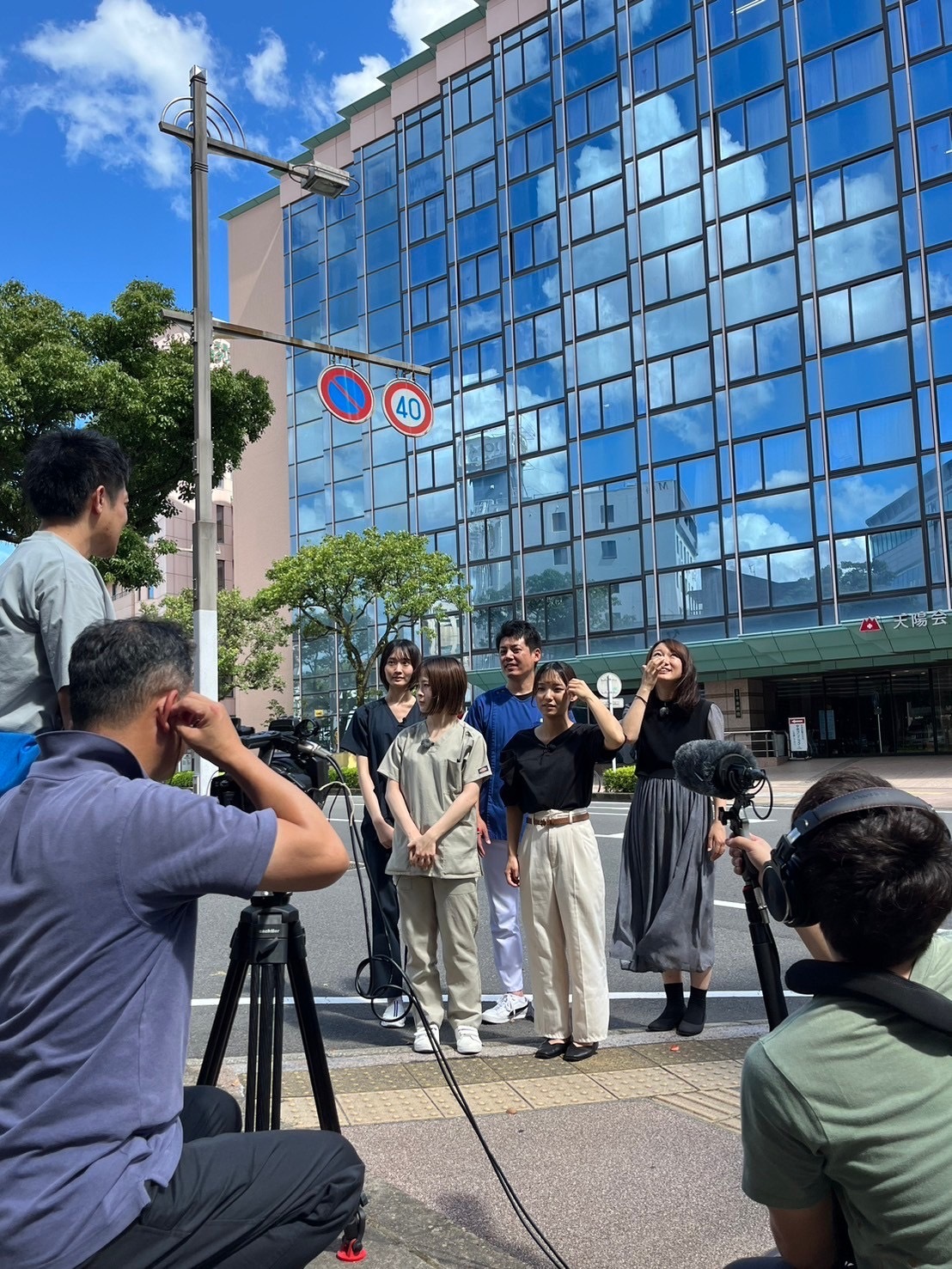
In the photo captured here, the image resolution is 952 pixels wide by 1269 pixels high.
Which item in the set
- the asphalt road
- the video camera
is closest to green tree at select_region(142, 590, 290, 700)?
the asphalt road

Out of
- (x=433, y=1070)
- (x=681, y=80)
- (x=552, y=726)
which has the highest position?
(x=681, y=80)

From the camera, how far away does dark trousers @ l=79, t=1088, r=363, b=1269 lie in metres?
1.71

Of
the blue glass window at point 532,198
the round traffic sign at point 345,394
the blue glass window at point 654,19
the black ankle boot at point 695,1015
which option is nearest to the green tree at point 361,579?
the blue glass window at point 532,198

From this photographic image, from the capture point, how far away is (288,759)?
2902 mm

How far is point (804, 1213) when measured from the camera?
151 cm

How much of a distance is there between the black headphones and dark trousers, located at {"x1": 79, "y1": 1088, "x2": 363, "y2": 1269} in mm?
987

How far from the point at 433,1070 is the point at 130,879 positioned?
3.20 meters

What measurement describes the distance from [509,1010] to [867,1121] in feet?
14.3

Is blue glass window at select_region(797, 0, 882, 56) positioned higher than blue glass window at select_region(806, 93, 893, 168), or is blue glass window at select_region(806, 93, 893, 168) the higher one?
blue glass window at select_region(797, 0, 882, 56)

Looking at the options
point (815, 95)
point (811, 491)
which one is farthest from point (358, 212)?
point (811, 491)

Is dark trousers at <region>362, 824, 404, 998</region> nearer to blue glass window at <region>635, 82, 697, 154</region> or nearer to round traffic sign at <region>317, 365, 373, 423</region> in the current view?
round traffic sign at <region>317, 365, 373, 423</region>

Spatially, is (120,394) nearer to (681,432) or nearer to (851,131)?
(681,432)

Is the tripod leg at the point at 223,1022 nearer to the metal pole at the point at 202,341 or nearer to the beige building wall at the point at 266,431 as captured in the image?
the metal pole at the point at 202,341

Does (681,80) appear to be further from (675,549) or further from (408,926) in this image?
(408,926)
